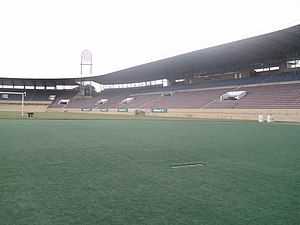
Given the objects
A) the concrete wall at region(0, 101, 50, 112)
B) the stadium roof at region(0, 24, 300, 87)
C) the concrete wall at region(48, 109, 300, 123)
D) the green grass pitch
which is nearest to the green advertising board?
the concrete wall at region(48, 109, 300, 123)

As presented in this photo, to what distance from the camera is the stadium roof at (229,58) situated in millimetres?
33188

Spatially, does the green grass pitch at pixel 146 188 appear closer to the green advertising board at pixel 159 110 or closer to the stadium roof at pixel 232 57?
the stadium roof at pixel 232 57

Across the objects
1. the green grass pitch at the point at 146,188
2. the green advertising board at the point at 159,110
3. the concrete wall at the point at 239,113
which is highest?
the green advertising board at the point at 159,110

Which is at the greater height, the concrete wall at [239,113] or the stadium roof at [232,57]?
the stadium roof at [232,57]

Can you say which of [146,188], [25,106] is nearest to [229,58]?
[146,188]

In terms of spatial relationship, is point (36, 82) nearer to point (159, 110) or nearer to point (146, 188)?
point (159, 110)

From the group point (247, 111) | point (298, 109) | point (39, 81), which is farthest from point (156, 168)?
point (39, 81)

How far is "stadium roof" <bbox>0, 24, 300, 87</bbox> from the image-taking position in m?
33.2

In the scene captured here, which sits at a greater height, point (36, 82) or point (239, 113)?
point (36, 82)

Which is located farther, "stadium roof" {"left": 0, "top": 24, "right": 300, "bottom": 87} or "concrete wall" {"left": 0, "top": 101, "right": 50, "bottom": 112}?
"concrete wall" {"left": 0, "top": 101, "right": 50, "bottom": 112}

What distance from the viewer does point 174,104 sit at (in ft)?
157

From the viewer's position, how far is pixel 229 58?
42.8m

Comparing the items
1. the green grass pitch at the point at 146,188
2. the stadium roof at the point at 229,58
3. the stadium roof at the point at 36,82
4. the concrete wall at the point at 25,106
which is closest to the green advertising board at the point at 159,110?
the stadium roof at the point at 229,58

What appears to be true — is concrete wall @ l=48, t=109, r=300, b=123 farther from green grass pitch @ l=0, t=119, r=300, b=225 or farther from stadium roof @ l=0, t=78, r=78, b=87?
stadium roof @ l=0, t=78, r=78, b=87
